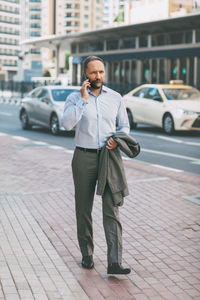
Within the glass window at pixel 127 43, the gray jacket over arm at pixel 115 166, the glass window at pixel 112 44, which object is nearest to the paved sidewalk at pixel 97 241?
the gray jacket over arm at pixel 115 166

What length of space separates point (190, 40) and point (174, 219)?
89.9 ft

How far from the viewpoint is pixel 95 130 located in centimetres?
474

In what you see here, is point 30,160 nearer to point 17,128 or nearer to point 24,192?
point 24,192

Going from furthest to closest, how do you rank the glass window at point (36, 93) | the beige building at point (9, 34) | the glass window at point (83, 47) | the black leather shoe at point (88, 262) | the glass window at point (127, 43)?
the beige building at point (9, 34)
the glass window at point (83, 47)
the glass window at point (127, 43)
the glass window at point (36, 93)
the black leather shoe at point (88, 262)

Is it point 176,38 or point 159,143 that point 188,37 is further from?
point 159,143

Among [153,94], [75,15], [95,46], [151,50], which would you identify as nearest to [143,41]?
[151,50]

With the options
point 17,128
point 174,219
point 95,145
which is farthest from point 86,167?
point 17,128

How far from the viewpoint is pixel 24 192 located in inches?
331

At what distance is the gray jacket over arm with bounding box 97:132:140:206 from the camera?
15.4 ft

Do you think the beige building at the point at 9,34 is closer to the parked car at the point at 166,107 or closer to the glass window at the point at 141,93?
the glass window at the point at 141,93

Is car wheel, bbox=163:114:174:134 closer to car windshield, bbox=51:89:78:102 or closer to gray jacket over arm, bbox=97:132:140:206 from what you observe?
car windshield, bbox=51:89:78:102

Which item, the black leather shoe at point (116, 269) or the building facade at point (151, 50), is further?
the building facade at point (151, 50)

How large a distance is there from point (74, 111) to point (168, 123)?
1382 centimetres

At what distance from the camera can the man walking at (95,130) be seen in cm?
465
